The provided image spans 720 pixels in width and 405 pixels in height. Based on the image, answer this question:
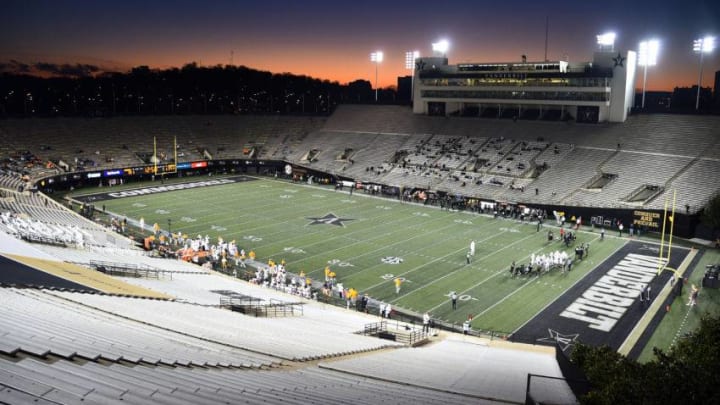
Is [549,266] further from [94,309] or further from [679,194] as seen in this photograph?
[94,309]

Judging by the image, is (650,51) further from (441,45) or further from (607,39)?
(441,45)

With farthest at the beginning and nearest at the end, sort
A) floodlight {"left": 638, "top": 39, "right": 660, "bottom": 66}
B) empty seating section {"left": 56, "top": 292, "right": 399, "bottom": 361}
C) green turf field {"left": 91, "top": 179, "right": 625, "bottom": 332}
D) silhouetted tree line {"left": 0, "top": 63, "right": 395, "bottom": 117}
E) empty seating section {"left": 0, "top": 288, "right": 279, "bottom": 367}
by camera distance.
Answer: silhouetted tree line {"left": 0, "top": 63, "right": 395, "bottom": 117} < floodlight {"left": 638, "top": 39, "right": 660, "bottom": 66} < green turf field {"left": 91, "top": 179, "right": 625, "bottom": 332} < empty seating section {"left": 56, "top": 292, "right": 399, "bottom": 361} < empty seating section {"left": 0, "top": 288, "right": 279, "bottom": 367}

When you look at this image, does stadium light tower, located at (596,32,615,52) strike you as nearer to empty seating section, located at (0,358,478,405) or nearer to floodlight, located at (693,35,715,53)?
floodlight, located at (693,35,715,53)

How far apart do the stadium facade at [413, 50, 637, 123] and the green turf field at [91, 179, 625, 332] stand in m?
19.8

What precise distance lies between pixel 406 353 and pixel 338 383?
570 centimetres

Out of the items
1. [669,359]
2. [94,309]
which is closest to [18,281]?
[94,309]

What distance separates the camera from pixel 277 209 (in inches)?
1630

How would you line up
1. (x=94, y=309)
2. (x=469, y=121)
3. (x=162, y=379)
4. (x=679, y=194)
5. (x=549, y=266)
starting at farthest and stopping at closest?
(x=469, y=121)
(x=679, y=194)
(x=549, y=266)
(x=94, y=309)
(x=162, y=379)

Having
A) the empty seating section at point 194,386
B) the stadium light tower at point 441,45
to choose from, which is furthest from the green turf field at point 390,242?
the stadium light tower at point 441,45

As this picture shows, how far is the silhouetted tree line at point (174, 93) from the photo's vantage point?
85.1 metres

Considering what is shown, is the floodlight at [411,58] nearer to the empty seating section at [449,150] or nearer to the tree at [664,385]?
the empty seating section at [449,150]

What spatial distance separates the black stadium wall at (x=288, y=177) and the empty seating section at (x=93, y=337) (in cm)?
3268

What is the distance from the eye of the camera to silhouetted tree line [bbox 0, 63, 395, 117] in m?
85.1

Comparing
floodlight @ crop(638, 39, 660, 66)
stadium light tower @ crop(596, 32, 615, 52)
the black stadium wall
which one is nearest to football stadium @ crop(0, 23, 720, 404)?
the black stadium wall
